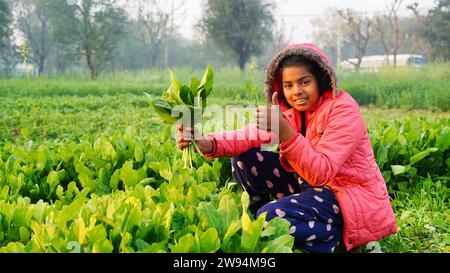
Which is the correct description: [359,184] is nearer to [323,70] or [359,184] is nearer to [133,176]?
[323,70]

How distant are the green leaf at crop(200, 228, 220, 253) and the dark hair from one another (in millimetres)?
898

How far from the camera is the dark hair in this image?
218 cm

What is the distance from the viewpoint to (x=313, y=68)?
7.19 ft

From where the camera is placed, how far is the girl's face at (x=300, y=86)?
7.07 feet

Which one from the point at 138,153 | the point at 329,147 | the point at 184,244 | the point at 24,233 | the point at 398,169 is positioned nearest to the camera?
the point at 184,244

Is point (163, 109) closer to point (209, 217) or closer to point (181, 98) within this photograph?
point (181, 98)

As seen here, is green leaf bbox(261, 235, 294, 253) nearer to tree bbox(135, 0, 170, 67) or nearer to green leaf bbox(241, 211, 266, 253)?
green leaf bbox(241, 211, 266, 253)

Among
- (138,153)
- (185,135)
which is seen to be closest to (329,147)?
(185,135)

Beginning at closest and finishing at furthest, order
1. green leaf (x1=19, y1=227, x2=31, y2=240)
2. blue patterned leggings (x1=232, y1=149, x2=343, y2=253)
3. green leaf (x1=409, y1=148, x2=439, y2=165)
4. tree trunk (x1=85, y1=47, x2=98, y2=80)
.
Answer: green leaf (x1=19, y1=227, x2=31, y2=240), blue patterned leggings (x1=232, y1=149, x2=343, y2=253), green leaf (x1=409, y1=148, x2=439, y2=165), tree trunk (x1=85, y1=47, x2=98, y2=80)

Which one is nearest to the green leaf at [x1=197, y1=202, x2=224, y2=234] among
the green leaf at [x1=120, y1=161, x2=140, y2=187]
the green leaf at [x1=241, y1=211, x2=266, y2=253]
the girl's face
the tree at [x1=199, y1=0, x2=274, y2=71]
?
the green leaf at [x1=241, y1=211, x2=266, y2=253]

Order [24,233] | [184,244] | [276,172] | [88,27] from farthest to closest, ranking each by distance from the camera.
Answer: [88,27] → [276,172] → [24,233] → [184,244]

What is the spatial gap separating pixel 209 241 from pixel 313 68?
0.96 m

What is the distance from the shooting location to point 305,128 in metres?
2.35

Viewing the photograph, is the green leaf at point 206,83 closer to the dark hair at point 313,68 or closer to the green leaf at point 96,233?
the dark hair at point 313,68
